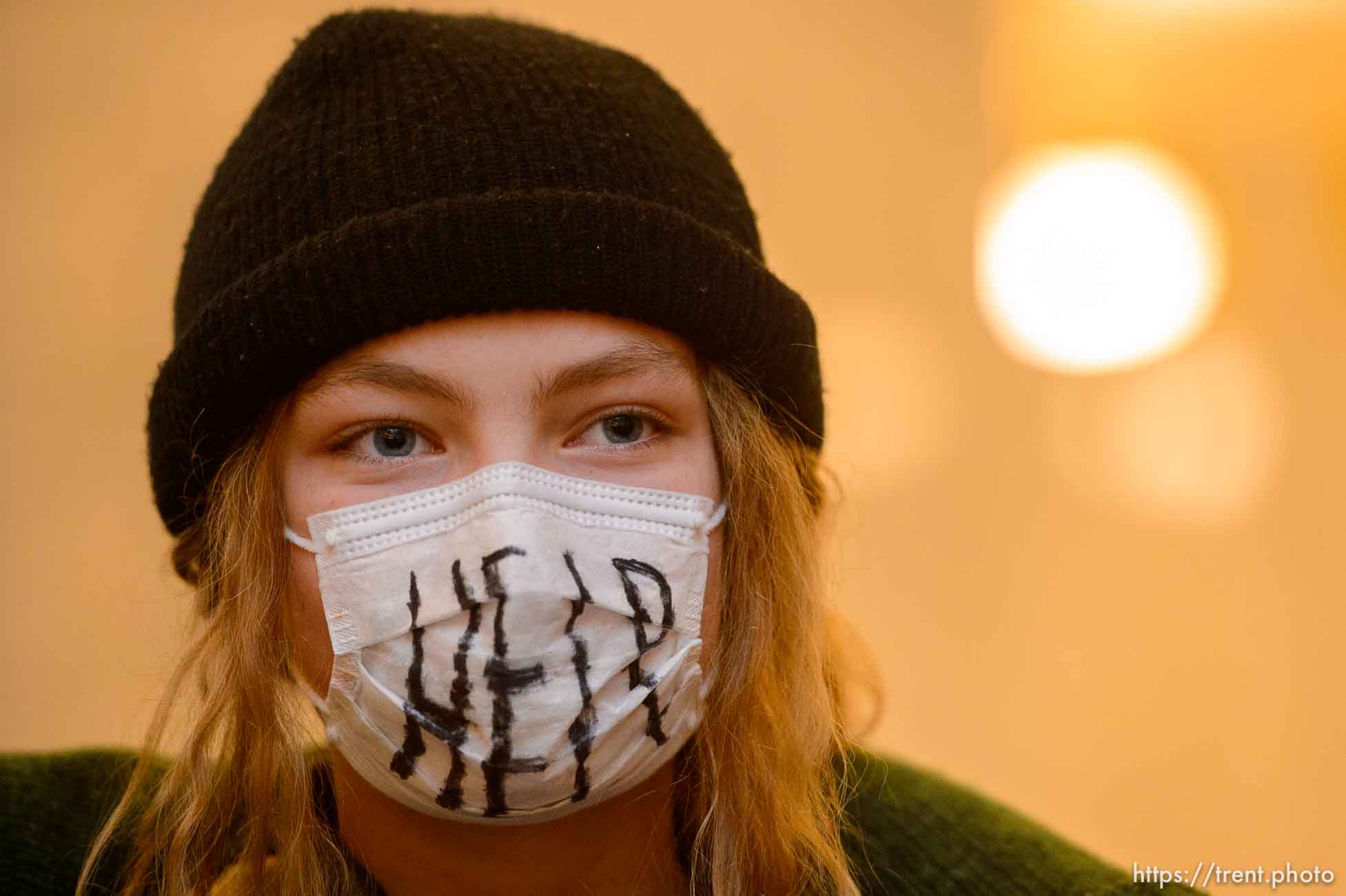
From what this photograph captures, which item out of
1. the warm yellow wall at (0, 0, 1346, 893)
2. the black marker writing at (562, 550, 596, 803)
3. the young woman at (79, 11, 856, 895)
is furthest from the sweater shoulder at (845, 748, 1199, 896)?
the warm yellow wall at (0, 0, 1346, 893)

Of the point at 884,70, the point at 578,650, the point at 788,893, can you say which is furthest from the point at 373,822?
the point at 884,70

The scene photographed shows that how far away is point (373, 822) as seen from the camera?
5.62 ft

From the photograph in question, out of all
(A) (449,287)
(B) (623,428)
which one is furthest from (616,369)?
(A) (449,287)

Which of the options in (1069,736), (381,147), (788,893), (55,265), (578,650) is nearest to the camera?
(578,650)

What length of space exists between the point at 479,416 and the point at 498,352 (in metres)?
0.08

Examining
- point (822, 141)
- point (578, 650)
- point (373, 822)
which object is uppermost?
point (822, 141)

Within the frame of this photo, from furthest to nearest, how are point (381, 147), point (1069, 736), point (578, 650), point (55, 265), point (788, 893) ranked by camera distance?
point (1069, 736) → point (55, 265) → point (788, 893) → point (381, 147) → point (578, 650)

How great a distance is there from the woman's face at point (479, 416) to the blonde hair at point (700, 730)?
0.22 ft

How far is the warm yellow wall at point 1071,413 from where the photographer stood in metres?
3.53

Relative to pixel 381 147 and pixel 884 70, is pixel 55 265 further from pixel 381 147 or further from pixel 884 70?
pixel 884 70

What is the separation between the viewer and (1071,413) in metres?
3.62

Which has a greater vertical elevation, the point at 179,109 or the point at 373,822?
the point at 179,109

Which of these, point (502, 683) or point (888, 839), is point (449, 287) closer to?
point (502, 683)

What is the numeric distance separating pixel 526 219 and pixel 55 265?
1.95 meters
